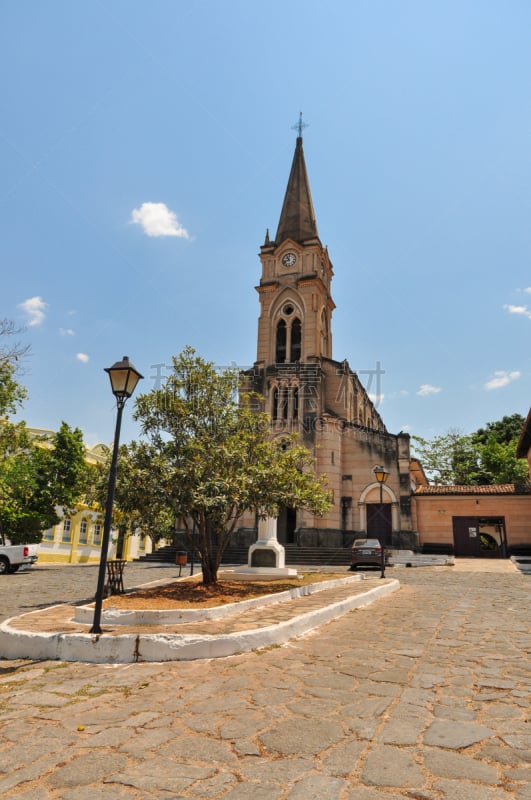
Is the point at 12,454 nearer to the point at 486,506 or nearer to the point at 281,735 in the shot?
the point at 281,735

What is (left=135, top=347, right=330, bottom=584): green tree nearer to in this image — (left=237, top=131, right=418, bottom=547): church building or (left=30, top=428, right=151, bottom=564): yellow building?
(left=237, top=131, right=418, bottom=547): church building

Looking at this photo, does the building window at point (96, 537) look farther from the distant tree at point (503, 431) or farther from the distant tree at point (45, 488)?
the distant tree at point (503, 431)

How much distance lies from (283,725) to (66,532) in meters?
35.2

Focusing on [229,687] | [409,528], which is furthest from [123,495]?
[409,528]

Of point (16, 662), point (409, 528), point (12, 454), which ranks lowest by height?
point (16, 662)

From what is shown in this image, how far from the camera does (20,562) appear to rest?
20.0 metres

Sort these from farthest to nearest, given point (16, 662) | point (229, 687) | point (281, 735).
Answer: point (16, 662)
point (229, 687)
point (281, 735)

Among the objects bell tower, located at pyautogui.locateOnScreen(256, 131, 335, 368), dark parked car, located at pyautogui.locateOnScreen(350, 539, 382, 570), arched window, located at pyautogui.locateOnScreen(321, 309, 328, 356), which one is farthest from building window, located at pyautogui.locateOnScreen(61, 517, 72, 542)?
dark parked car, located at pyautogui.locateOnScreen(350, 539, 382, 570)

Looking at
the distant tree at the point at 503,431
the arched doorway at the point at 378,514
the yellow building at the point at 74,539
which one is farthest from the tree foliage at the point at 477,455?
the yellow building at the point at 74,539

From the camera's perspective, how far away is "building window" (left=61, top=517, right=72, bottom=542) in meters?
34.9

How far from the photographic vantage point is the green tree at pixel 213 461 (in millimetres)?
9703

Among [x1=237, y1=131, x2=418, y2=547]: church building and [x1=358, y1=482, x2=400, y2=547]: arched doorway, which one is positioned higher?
[x1=237, y1=131, x2=418, y2=547]: church building

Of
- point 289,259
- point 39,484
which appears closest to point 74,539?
point 39,484

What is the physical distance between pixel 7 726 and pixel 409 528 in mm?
27122
